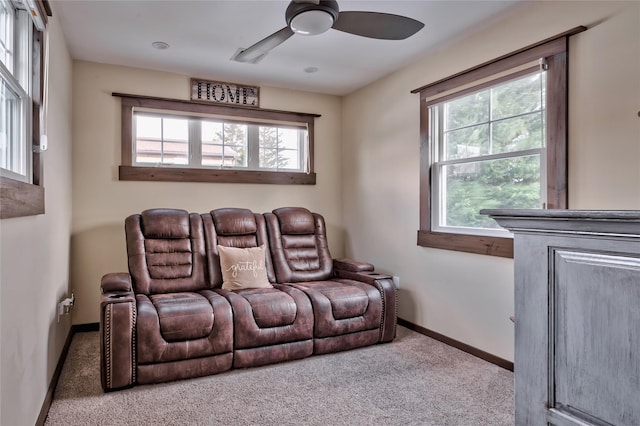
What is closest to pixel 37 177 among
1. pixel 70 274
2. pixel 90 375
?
pixel 90 375

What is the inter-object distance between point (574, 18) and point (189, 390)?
3391mm

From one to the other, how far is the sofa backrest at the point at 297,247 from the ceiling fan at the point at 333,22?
1.94m

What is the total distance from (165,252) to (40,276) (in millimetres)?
1405

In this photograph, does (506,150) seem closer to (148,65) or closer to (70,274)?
(148,65)

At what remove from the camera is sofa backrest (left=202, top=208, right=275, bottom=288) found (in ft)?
12.6

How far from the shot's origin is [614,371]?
66 cm

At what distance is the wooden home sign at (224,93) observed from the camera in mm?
4387

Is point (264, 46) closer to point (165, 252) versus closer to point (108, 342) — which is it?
point (165, 252)

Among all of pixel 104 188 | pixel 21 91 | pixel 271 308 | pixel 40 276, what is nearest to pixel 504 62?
pixel 271 308

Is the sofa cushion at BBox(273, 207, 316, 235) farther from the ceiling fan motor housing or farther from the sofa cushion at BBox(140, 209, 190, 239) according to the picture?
the ceiling fan motor housing

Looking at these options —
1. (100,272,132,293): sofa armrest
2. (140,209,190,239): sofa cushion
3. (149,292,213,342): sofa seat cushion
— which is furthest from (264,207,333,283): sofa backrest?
(100,272,132,293): sofa armrest

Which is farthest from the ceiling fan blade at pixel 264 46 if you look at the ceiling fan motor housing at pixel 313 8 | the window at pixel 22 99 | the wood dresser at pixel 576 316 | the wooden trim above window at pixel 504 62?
the wood dresser at pixel 576 316

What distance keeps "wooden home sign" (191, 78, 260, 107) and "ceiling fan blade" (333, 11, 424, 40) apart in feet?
7.62

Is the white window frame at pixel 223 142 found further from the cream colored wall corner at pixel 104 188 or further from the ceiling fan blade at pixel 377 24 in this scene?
the ceiling fan blade at pixel 377 24
